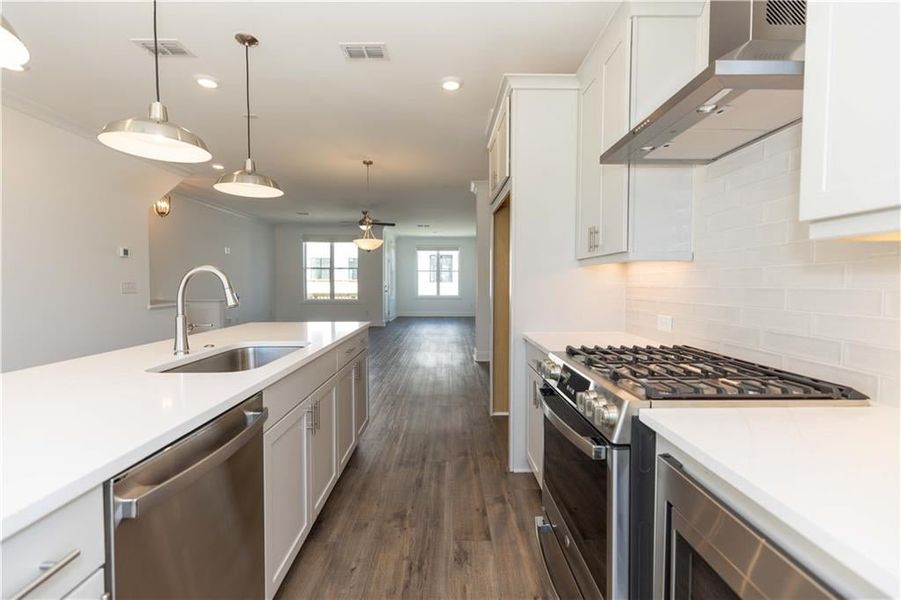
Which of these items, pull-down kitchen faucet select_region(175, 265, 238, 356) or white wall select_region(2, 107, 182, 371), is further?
white wall select_region(2, 107, 182, 371)

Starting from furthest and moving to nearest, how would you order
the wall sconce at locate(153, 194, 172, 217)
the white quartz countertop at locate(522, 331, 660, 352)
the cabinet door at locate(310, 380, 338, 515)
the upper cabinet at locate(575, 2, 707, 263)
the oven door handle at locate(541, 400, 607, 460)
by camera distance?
the wall sconce at locate(153, 194, 172, 217) → the white quartz countertop at locate(522, 331, 660, 352) → the cabinet door at locate(310, 380, 338, 515) → the upper cabinet at locate(575, 2, 707, 263) → the oven door handle at locate(541, 400, 607, 460)

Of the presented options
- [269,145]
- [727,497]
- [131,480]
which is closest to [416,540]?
[131,480]

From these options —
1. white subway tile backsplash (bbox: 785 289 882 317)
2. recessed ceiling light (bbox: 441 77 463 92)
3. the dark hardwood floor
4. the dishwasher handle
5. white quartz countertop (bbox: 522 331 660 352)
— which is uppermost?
recessed ceiling light (bbox: 441 77 463 92)

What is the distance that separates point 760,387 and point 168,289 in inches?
296

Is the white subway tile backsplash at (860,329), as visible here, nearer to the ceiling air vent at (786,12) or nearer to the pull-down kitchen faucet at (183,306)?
the ceiling air vent at (786,12)

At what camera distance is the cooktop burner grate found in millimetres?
1171

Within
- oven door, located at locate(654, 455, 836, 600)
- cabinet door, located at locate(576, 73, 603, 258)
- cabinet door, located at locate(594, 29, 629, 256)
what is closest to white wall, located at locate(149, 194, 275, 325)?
cabinet door, located at locate(576, 73, 603, 258)

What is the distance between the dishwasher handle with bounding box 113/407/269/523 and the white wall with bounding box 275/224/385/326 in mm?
9657

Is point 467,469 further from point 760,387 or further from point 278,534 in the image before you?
point 760,387

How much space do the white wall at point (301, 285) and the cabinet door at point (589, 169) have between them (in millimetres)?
8634

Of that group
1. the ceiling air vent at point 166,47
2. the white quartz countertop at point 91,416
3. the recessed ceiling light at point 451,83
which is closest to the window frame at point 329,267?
the recessed ceiling light at point 451,83

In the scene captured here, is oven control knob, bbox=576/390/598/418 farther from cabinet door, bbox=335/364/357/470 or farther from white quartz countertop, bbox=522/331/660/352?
cabinet door, bbox=335/364/357/470

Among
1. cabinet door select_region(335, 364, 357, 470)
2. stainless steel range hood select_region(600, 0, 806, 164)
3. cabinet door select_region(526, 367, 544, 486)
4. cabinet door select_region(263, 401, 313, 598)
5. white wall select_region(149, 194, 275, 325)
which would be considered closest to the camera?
stainless steel range hood select_region(600, 0, 806, 164)

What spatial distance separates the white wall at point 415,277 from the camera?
13820 millimetres
